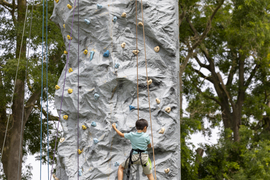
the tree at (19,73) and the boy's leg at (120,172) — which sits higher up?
the tree at (19,73)

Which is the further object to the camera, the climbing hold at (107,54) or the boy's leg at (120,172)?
the climbing hold at (107,54)

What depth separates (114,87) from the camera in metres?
6.09

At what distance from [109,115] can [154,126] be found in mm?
693

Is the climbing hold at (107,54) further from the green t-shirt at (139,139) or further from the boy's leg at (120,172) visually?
the boy's leg at (120,172)

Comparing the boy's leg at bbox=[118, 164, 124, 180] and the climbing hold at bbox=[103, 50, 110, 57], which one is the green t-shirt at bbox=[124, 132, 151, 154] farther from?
the climbing hold at bbox=[103, 50, 110, 57]

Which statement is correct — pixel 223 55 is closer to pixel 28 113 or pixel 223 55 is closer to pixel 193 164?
pixel 193 164

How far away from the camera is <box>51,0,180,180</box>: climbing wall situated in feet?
19.4

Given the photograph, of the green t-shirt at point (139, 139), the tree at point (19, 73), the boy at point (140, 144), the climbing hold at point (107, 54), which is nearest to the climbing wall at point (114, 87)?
the climbing hold at point (107, 54)

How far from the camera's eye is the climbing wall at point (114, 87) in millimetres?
5918

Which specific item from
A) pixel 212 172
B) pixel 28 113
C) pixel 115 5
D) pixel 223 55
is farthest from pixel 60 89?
pixel 223 55

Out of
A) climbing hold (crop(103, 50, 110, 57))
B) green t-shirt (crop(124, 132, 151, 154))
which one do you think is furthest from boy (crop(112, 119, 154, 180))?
climbing hold (crop(103, 50, 110, 57))

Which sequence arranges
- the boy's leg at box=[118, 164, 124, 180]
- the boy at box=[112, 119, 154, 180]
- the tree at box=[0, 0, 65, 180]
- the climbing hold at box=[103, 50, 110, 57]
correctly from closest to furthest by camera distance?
the boy at box=[112, 119, 154, 180] → the boy's leg at box=[118, 164, 124, 180] → the climbing hold at box=[103, 50, 110, 57] → the tree at box=[0, 0, 65, 180]

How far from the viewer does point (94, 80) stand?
20.3ft

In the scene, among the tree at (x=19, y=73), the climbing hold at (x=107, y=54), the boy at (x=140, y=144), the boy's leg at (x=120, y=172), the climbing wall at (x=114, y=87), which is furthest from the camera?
the tree at (x=19, y=73)
